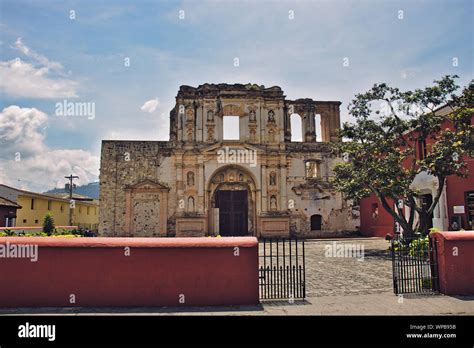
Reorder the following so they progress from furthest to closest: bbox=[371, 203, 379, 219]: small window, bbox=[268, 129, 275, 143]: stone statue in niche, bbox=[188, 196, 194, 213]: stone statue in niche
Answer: bbox=[268, 129, 275, 143]: stone statue in niche < bbox=[188, 196, 194, 213]: stone statue in niche < bbox=[371, 203, 379, 219]: small window

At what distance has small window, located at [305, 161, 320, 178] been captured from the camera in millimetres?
26719

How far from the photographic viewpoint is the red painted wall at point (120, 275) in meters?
7.01

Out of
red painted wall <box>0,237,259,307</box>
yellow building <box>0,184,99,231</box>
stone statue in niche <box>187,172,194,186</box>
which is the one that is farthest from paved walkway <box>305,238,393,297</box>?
yellow building <box>0,184,99,231</box>

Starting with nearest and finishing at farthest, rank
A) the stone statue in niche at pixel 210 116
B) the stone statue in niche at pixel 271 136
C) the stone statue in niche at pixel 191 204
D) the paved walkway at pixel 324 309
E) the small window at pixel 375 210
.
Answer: the paved walkway at pixel 324 309 → the small window at pixel 375 210 → the stone statue in niche at pixel 191 204 → the stone statue in niche at pixel 210 116 → the stone statue in niche at pixel 271 136

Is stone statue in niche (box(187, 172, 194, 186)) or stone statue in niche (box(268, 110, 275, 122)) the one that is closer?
stone statue in niche (box(187, 172, 194, 186))

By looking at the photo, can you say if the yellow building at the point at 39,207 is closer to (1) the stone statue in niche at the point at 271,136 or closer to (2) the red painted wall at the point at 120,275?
(1) the stone statue in niche at the point at 271,136

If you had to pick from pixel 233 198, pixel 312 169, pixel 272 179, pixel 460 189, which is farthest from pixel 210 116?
pixel 460 189

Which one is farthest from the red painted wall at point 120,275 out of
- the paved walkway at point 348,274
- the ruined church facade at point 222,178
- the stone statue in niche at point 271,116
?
the stone statue in niche at point 271,116

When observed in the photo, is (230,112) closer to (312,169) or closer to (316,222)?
(312,169)

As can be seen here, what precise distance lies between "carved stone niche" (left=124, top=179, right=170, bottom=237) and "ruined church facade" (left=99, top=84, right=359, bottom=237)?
2.5 inches

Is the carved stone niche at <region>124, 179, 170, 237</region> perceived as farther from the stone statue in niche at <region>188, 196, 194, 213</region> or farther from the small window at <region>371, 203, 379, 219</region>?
the small window at <region>371, 203, 379, 219</region>

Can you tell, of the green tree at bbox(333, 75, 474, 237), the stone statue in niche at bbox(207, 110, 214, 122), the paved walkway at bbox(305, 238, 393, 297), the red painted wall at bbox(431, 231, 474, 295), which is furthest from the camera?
the stone statue in niche at bbox(207, 110, 214, 122)

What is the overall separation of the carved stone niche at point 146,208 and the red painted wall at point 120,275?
18.3 metres
